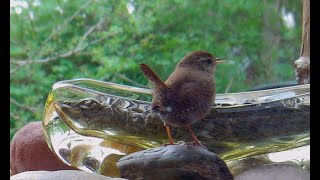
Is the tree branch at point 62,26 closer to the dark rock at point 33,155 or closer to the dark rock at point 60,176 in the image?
the dark rock at point 33,155

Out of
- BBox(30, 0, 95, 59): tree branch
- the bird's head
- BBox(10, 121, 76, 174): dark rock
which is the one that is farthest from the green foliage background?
the bird's head

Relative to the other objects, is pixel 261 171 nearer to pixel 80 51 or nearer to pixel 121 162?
pixel 121 162

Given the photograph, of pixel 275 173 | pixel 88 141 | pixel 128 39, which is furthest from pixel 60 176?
pixel 128 39

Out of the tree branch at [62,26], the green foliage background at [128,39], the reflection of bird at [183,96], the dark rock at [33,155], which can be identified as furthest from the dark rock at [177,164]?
the tree branch at [62,26]

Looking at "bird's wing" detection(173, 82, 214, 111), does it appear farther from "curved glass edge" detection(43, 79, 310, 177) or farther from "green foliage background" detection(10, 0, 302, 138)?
"green foliage background" detection(10, 0, 302, 138)

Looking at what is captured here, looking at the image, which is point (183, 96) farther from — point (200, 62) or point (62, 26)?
point (62, 26)

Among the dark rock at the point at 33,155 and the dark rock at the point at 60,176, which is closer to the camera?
the dark rock at the point at 60,176
